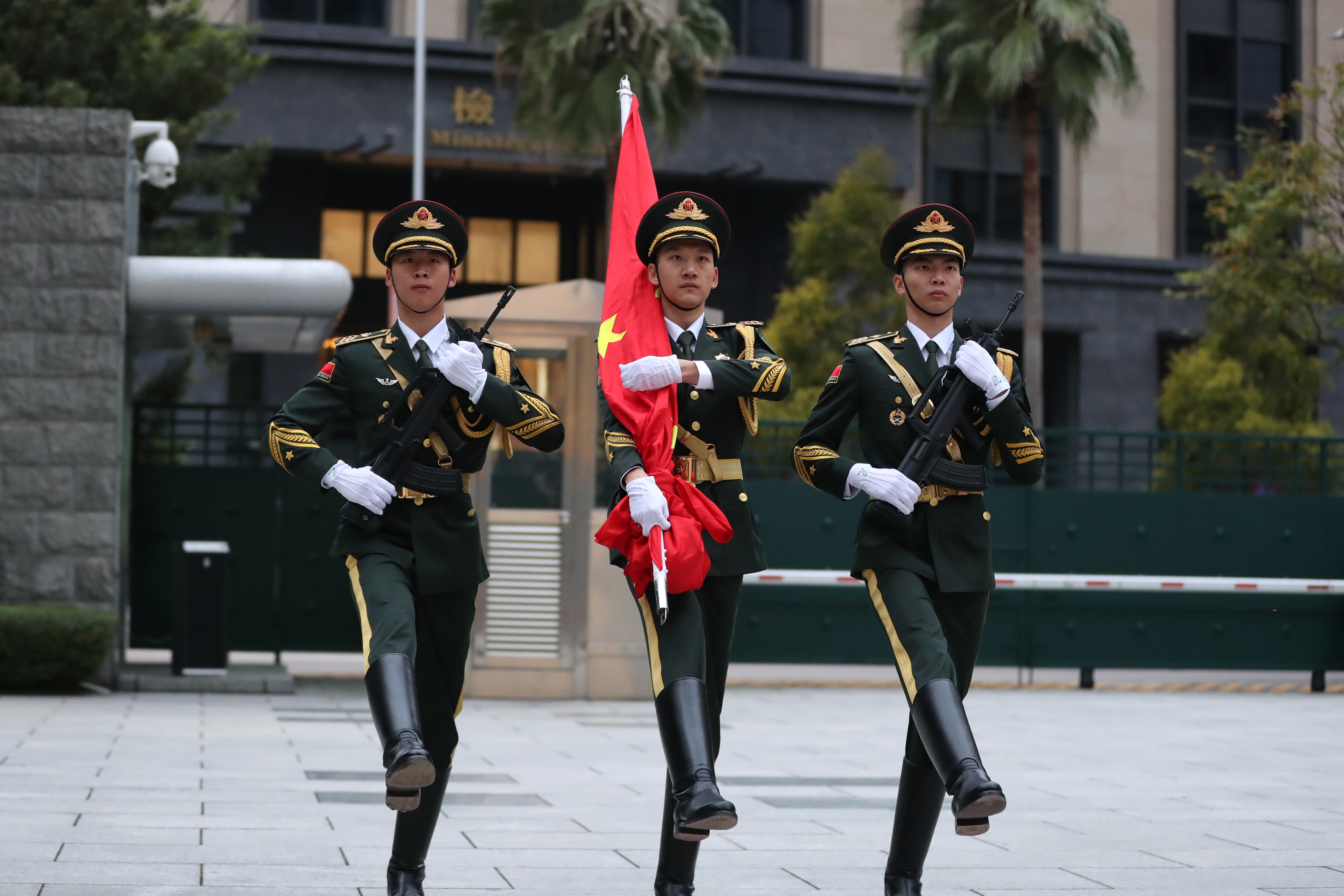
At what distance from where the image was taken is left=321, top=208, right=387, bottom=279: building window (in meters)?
35.9

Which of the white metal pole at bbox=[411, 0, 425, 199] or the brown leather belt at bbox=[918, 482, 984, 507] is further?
the white metal pole at bbox=[411, 0, 425, 199]

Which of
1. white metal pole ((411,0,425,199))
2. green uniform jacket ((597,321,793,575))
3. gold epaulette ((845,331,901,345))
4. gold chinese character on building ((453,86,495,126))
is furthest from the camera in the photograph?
gold chinese character on building ((453,86,495,126))

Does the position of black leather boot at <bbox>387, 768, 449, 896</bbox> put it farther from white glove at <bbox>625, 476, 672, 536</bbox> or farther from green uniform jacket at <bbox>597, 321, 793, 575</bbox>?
white glove at <bbox>625, 476, 672, 536</bbox>

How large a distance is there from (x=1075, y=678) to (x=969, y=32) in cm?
1211

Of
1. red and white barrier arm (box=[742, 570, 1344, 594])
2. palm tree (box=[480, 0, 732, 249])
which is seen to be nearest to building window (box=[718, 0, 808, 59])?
palm tree (box=[480, 0, 732, 249])

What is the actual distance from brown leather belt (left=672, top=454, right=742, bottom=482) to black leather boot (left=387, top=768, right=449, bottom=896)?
119 centimetres

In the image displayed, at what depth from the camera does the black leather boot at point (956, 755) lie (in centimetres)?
489

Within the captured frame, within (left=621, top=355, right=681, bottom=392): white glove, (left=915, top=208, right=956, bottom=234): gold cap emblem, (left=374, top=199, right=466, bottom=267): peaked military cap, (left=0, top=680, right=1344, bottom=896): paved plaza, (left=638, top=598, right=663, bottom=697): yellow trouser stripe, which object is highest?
(left=915, top=208, right=956, bottom=234): gold cap emblem

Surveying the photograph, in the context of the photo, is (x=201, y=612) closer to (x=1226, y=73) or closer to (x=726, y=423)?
(x=726, y=423)

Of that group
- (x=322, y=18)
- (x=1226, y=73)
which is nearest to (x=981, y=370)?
(x=322, y=18)

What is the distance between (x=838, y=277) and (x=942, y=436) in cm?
2524

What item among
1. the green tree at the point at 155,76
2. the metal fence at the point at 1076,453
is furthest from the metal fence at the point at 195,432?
the green tree at the point at 155,76

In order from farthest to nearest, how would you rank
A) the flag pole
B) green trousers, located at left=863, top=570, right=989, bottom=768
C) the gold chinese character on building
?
→ the gold chinese character on building → green trousers, located at left=863, top=570, right=989, bottom=768 → the flag pole

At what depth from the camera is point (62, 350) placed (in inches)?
525
